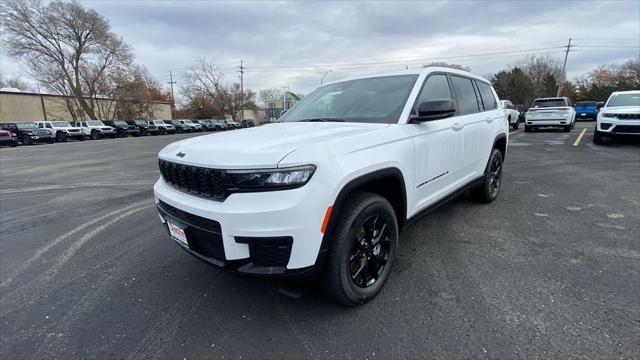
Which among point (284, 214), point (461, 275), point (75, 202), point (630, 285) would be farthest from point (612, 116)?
point (75, 202)

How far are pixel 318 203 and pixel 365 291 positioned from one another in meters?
0.93

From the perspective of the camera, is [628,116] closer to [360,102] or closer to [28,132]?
[360,102]

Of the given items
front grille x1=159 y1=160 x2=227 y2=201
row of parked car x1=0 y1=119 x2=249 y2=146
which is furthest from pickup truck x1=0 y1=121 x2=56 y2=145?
front grille x1=159 y1=160 x2=227 y2=201

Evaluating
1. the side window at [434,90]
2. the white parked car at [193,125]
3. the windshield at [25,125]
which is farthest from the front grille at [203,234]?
the white parked car at [193,125]

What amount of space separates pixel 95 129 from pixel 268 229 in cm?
3757

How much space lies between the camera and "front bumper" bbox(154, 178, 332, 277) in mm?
1895

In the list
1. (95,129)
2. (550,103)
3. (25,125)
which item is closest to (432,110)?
(550,103)

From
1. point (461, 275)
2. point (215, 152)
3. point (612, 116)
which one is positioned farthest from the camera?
point (612, 116)

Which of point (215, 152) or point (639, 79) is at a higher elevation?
point (639, 79)

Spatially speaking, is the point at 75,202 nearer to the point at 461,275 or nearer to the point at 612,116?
the point at 461,275

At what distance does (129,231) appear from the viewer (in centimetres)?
427

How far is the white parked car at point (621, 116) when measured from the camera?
9.88m

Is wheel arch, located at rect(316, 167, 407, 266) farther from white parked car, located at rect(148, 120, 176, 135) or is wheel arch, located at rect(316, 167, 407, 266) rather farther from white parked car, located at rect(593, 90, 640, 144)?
white parked car, located at rect(148, 120, 176, 135)

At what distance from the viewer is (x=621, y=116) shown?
10.1m
